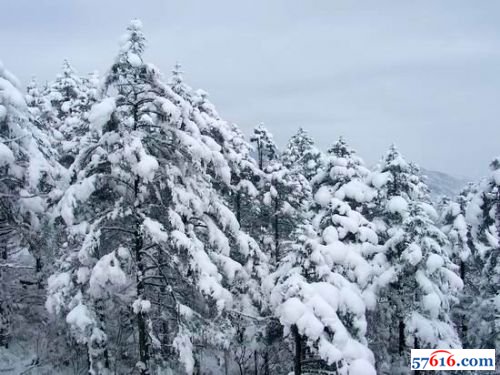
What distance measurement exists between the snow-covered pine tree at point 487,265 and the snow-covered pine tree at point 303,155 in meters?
16.9

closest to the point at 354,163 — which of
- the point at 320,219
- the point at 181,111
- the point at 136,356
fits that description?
the point at 320,219

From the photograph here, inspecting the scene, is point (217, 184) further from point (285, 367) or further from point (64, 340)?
point (64, 340)

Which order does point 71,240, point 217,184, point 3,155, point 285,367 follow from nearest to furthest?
point 3,155 → point 71,240 → point 285,367 → point 217,184

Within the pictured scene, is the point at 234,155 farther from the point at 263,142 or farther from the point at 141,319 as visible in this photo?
the point at 141,319

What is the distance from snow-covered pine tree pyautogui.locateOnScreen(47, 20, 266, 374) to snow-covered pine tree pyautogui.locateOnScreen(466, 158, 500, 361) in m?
11.5

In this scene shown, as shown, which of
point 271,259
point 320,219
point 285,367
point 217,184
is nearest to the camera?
point 320,219

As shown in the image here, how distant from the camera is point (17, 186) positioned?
605 inches

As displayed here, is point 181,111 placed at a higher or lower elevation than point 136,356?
higher

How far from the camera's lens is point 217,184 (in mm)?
24453

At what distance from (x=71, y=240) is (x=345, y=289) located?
28.8ft

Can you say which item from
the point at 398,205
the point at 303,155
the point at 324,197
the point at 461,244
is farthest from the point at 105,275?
the point at 303,155

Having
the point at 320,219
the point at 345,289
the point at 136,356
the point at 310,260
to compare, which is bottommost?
the point at 136,356

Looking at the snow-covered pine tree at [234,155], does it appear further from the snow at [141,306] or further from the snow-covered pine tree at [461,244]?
the snow-covered pine tree at [461,244]

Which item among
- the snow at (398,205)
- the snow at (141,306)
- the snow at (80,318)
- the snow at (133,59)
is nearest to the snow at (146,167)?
the snow at (133,59)
